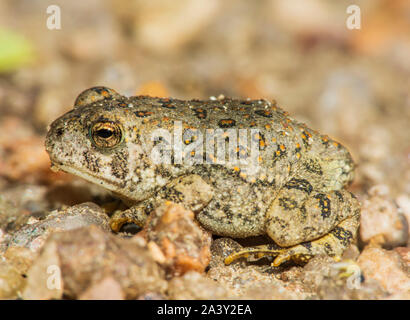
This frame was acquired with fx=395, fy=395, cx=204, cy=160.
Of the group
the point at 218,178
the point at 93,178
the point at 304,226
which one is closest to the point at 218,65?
the point at 218,178

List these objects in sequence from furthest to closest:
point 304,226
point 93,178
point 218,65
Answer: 1. point 218,65
2. point 93,178
3. point 304,226

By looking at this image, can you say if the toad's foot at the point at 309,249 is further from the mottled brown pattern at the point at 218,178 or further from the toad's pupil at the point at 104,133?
the toad's pupil at the point at 104,133

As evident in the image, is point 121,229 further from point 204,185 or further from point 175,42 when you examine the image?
point 175,42

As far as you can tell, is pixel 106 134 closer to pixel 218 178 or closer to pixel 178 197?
pixel 178 197
